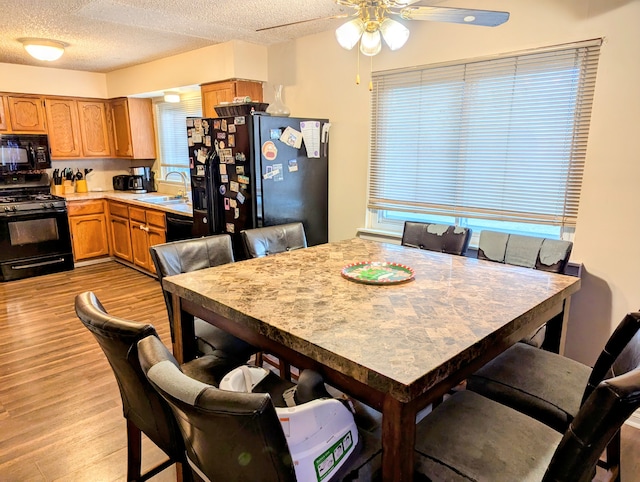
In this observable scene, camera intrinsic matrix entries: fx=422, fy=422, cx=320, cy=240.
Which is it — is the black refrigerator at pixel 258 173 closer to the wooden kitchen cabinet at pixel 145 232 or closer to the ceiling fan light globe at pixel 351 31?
the wooden kitchen cabinet at pixel 145 232

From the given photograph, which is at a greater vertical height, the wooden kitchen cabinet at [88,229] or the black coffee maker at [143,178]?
the black coffee maker at [143,178]

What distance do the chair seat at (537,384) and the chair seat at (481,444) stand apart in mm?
158

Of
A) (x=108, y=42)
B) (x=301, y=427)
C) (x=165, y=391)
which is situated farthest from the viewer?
(x=108, y=42)

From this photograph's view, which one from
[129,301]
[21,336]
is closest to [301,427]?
[21,336]

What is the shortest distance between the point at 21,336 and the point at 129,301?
3.07 feet

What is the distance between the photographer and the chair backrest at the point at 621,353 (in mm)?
1233

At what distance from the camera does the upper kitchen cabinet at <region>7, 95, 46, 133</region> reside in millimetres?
4809

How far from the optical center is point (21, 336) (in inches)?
130

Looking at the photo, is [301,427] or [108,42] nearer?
[301,427]

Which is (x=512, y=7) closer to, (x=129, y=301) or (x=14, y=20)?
(x=14, y=20)

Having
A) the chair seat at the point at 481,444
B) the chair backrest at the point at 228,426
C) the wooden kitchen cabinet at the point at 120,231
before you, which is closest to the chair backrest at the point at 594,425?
the chair seat at the point at 481,444

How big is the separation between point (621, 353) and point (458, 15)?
1352 mm

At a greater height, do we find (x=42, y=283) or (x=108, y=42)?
(x=108, y=42)

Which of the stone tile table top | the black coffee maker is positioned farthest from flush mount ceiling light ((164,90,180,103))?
the stone tile table top
